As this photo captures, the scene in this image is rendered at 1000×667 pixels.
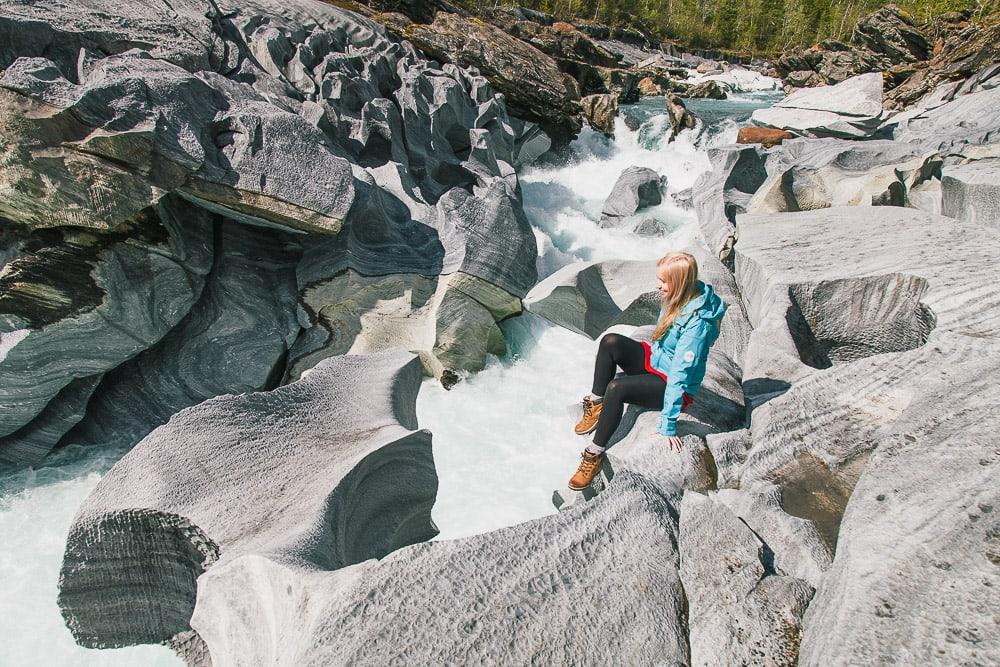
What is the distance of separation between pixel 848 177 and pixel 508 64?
937cm

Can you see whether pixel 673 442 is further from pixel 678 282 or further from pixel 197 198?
pixel 197 198

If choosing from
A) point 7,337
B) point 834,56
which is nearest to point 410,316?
point 7,337

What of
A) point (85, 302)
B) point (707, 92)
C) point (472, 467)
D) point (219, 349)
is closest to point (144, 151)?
point (85, 302)

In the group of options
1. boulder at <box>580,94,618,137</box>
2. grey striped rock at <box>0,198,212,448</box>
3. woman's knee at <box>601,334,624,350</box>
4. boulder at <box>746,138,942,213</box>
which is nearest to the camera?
woman's knee at <box>601,334,624,350</box>

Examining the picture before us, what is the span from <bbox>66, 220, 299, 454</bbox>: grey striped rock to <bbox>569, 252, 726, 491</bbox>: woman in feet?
13.0

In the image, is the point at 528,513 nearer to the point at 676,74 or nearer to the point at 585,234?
the point at 585,234

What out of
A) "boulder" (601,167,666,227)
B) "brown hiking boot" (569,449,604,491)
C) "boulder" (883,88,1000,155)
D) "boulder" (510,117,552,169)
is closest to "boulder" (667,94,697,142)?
"boulder" (510,117,552,169)

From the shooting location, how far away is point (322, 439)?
2553 millimetres

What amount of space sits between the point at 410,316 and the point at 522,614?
4609 millimetres

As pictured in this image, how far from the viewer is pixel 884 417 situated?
2273 millimetres

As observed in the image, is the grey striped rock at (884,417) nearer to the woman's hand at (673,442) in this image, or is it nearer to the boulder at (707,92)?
the woman's hand at (673,442)

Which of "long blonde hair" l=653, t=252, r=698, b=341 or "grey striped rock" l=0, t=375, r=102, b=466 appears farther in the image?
"grey striped rock" l=0, t=375, r=102, b=466

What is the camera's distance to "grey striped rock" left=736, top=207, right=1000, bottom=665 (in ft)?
4.48

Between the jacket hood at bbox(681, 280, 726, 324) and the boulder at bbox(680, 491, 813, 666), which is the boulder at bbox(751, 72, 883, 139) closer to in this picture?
the jacket hood at bbox(681, 280, 726, 324)
